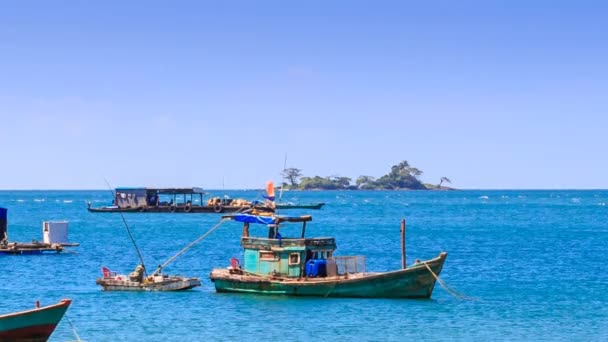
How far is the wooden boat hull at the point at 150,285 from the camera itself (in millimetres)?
54750

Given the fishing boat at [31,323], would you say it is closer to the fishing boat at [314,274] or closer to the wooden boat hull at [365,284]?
the fishing boat at [314,274]

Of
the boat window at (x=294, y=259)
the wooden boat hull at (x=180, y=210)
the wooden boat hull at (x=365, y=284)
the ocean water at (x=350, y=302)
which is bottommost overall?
the ocean water at (x=350, y=302)

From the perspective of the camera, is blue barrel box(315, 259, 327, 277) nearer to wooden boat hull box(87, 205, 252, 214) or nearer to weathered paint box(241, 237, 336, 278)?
weathered paint box(241, 237, 336, 278)

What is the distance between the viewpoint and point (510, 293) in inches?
2254

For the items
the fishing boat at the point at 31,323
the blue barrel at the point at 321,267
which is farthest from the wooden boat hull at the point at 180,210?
the fishing boat at the point at 31,323

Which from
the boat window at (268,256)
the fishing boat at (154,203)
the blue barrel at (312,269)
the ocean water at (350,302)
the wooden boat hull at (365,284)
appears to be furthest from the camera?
the fishing boat at (154,203)

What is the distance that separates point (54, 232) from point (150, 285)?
1292 inches

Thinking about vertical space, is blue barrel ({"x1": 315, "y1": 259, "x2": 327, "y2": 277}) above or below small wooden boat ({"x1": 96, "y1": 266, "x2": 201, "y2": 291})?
above

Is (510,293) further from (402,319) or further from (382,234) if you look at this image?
(382,234)

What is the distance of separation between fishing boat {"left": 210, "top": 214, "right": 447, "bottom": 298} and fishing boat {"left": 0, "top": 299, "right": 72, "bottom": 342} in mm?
17125

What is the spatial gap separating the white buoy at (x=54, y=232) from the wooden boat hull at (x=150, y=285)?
30782 millimetres

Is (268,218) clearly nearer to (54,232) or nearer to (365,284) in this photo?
(365,284)

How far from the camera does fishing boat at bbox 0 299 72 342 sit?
111 ft

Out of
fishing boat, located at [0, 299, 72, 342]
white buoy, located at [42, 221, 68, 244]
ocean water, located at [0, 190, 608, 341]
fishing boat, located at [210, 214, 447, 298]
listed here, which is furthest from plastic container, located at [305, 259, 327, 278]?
white buoy, located at [42, 221, 68, 244]
